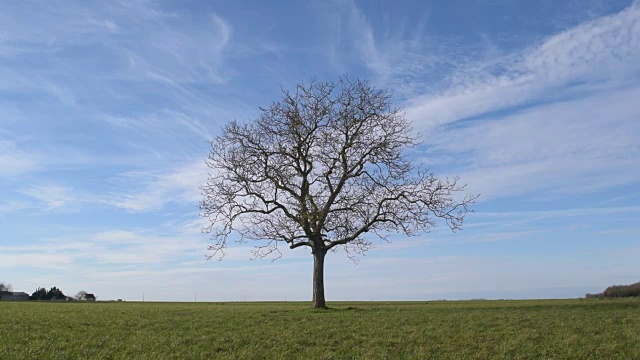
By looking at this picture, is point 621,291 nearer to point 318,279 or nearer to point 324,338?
point 318,279

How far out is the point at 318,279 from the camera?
123ft

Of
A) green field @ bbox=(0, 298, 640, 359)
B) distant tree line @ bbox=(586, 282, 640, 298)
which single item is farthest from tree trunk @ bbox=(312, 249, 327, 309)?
distant tree line @ bbox=(586, 282, 640, 298)

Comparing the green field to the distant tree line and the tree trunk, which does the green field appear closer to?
the tree trunk

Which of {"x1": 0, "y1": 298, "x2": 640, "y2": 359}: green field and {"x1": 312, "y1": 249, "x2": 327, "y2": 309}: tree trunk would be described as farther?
{"x1": 312, "y1": 249, "x2": 327, "y2": 309}: tree trunk

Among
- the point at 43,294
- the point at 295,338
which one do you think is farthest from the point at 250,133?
the point at 43,294

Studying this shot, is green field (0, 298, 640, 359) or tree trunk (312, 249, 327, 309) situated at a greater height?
tree trunk (312, 249, 327, 309)

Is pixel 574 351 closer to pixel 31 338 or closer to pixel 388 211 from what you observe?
pixel 31 338

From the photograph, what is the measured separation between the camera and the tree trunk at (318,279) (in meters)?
36.8

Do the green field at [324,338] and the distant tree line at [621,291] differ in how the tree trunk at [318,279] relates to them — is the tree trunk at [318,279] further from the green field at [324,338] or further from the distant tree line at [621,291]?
the distant tree line at [621,291]

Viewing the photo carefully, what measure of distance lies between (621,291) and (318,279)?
28926 millimetres

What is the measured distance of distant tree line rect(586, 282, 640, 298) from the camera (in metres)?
47.6

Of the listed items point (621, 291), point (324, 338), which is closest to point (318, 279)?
point (324, 338)

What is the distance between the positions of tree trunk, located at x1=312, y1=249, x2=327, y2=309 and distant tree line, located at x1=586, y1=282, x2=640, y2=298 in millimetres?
26464

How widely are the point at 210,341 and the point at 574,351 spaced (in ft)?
39.5
